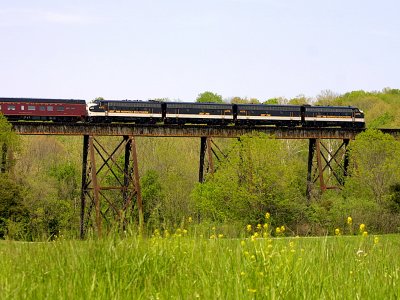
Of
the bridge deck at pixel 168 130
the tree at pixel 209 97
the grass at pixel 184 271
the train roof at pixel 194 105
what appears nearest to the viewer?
the grass at pixel 184 271

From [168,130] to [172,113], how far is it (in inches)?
56.4

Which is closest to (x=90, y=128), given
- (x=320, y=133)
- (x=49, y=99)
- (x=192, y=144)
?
(x=49, y=99)

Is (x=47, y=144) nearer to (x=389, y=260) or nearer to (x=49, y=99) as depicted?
(x=49, y=99)

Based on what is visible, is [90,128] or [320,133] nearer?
[90,128]

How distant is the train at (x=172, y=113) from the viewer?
41375 millimetres

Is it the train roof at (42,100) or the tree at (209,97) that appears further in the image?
the tree at (209,97)

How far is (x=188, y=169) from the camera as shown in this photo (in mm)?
72312

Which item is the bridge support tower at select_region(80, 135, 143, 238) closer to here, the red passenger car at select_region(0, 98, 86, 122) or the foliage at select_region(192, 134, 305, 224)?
the red passenger car at select_region(0, 98, 86, 122)

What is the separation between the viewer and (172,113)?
43.2 meters

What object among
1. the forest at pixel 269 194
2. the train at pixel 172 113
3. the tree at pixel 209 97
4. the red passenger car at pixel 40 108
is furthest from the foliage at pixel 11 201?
the tree at pixel 209 97

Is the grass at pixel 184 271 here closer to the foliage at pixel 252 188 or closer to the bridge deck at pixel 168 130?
the foliage at pixel 252 188

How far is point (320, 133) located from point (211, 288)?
3827cm

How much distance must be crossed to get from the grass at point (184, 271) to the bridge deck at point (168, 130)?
29112 millimetres

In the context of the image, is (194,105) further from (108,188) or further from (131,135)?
(108,188)
